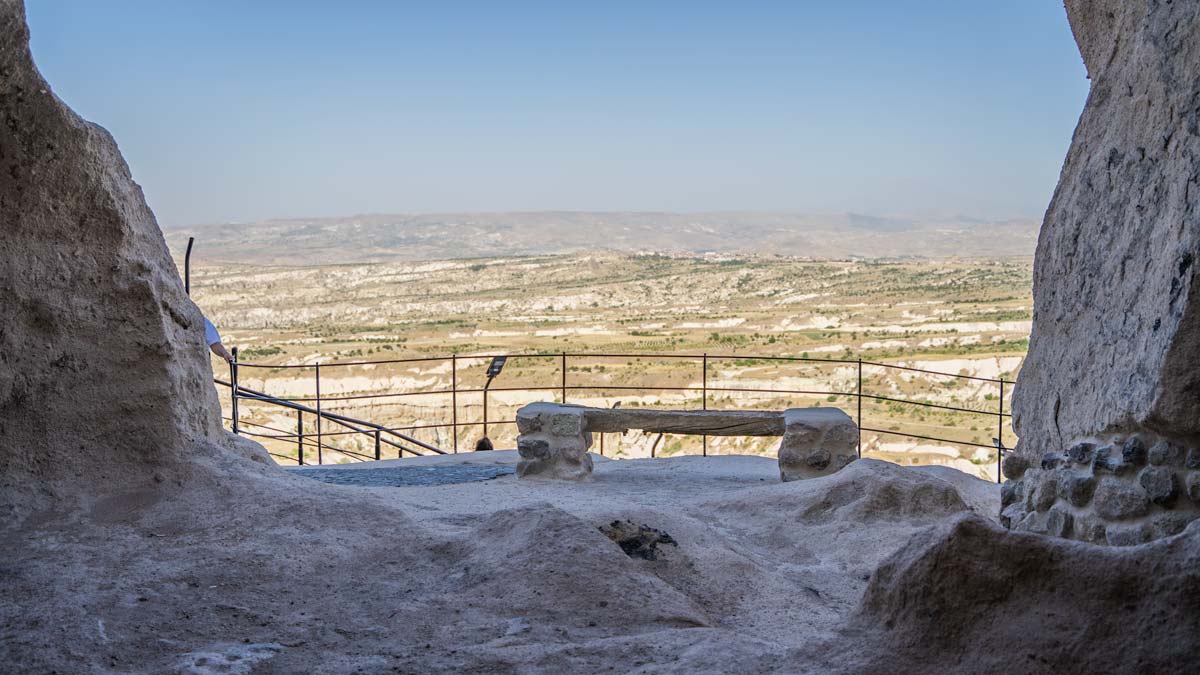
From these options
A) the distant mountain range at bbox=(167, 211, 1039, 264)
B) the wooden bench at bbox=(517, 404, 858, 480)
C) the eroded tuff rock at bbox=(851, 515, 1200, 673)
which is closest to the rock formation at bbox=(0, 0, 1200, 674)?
the eroded tuff rock at bbox=(851, 515, 1200, 673)

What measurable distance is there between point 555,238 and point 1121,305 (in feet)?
520

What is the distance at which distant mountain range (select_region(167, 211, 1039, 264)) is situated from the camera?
14238 cm

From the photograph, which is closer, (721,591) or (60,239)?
(721,591)

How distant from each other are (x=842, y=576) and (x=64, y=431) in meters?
4.43

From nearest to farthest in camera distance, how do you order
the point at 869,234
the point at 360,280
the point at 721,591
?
the point at 721,591, the point at 360,280, the point at 869,234

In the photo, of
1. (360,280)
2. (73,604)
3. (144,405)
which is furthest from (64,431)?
(360,280)

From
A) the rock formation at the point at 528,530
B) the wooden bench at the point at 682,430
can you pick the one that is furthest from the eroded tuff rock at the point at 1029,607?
the wooden bench at the point at 682,430

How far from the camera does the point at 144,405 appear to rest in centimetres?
614

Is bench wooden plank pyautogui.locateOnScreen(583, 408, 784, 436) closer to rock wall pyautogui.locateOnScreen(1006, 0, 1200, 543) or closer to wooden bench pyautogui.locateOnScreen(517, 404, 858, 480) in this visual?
wooden bench pyautogui.locateOnScreen(517, 404, 858, 480)

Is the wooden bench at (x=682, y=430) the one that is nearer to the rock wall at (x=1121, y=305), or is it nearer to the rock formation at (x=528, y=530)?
the rock formation at (x=528, y=530)

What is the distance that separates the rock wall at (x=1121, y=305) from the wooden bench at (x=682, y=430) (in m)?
3.73

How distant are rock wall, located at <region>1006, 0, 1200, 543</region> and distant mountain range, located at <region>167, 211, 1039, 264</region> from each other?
127 meters

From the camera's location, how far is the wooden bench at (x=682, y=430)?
30.0ft

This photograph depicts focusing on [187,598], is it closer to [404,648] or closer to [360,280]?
[404,648]
